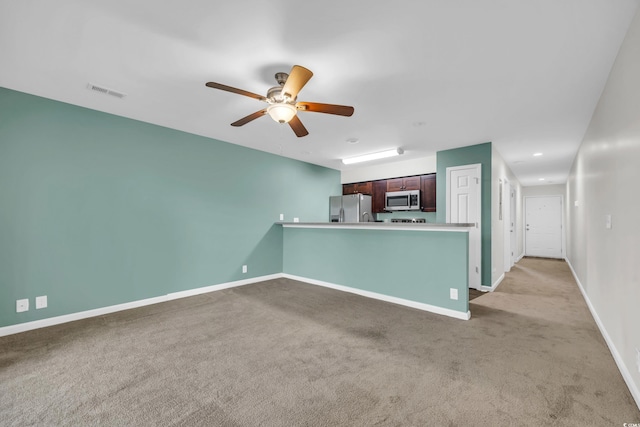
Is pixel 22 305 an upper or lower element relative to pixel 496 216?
lower

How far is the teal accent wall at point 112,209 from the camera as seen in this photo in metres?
2.74

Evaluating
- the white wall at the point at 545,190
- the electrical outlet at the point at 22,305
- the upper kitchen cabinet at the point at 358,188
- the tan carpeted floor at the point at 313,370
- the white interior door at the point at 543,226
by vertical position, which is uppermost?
the white wall at the point at 545,190

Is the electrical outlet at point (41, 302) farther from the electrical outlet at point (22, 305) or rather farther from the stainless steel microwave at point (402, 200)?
the stainless steel microwave at point (402, 200)

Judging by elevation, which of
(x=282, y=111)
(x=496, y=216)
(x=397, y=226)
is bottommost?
(x=397, y=226)

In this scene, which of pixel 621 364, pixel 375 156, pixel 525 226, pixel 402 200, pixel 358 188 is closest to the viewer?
pixel 621 364

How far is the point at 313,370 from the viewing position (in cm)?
204

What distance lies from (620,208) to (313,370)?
8.46ft

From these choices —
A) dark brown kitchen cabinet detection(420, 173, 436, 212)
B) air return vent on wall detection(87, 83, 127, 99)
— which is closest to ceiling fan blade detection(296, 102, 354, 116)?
air return vent on wall detection(87, 83, 127, 99)

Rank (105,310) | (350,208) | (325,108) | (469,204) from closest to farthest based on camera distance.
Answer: (325,108)
(105,310)
(469,204)
(350,208)

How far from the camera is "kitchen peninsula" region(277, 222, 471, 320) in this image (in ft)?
10.5

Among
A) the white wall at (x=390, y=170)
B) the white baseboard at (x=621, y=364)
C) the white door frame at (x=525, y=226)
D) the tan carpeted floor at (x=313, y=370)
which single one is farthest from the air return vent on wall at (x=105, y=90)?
the white door frame at (x=525, y=226)

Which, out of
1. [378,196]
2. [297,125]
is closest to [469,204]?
[378,196]

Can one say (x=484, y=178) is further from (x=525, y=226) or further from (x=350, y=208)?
(x=525, y=226)

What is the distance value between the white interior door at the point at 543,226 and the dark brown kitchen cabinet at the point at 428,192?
19.9 ft
